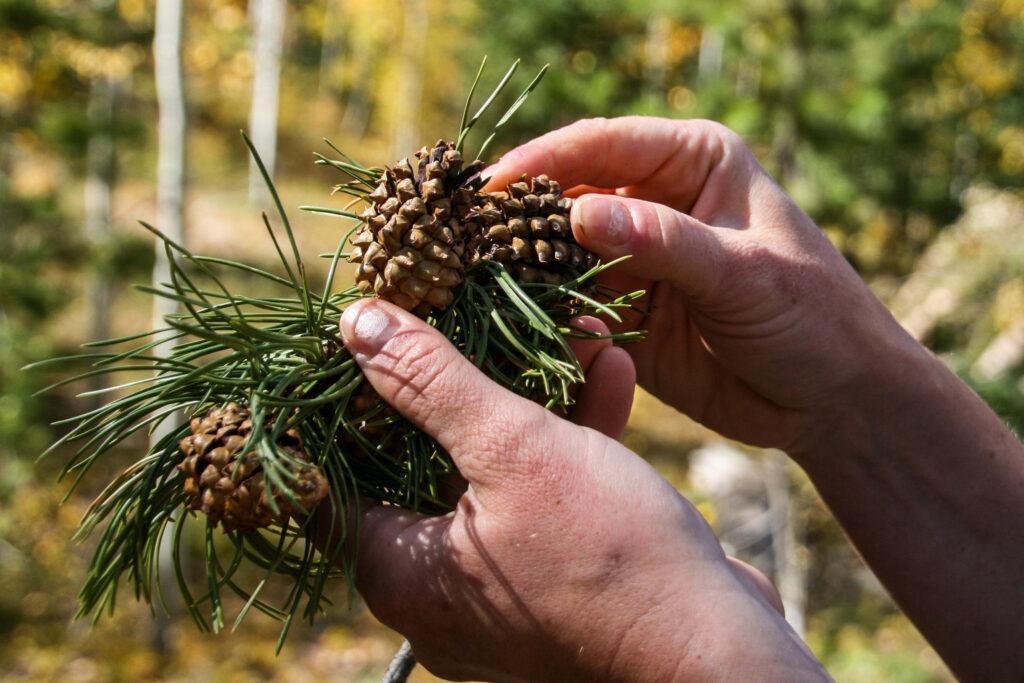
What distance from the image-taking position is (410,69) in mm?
18359

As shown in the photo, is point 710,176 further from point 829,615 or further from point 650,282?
point 829,615

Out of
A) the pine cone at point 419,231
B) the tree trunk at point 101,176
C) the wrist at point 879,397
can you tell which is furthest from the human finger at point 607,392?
the tree trunk at point 101,176

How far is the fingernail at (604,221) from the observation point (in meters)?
1.17

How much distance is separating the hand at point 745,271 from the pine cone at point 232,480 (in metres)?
0.65

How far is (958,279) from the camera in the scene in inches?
173

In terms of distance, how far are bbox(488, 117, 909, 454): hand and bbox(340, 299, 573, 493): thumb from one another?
18.5 inches

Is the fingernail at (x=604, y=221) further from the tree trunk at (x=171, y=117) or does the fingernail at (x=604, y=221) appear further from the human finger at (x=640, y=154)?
the tree trunk at (x=171, y=117)

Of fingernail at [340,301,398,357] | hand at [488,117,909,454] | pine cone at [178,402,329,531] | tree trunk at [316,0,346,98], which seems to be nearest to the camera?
pine cone at [178,402,329,531]

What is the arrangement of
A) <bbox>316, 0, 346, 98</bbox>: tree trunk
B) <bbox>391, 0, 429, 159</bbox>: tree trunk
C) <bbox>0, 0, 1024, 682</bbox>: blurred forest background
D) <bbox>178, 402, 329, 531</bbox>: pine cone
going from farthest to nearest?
1. <bbox>316, 0, 346, 98</bbox>: tree trunk
2. <bbox>391, 0, 429, 159</bbox>: tree trunk
3. <bbox>0, 0, 1024, 682</bbox>: blurred forest background
4. <bbox>178, 402, 329, 531</bbox>: pine cone

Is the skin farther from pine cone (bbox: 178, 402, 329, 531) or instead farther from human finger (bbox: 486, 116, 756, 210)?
pine cone (bbox: 178, 402, 329, 531)

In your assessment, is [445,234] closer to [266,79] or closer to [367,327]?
[367,327]

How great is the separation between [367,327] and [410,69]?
18.4 m

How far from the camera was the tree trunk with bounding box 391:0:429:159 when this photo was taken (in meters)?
18.1

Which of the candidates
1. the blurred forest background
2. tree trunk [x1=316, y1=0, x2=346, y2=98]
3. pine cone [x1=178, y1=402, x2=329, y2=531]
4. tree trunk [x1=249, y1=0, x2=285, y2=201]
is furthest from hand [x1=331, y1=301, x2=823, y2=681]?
tree trunk [x1=316, y1=0, x2=346, y2=98]
